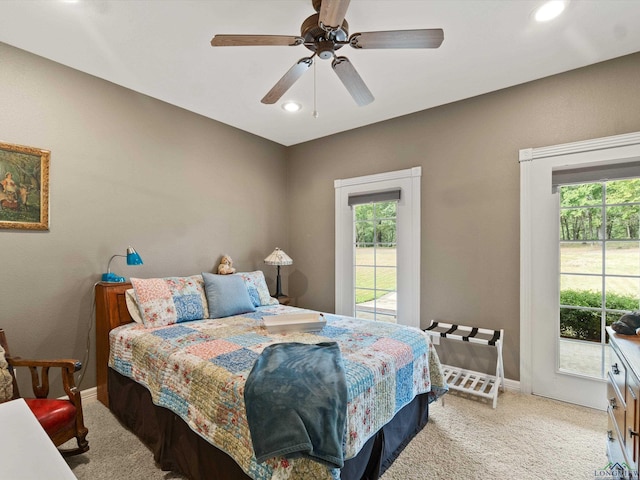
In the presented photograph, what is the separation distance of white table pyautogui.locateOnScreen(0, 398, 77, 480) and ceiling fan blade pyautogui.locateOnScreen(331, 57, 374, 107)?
208 cm

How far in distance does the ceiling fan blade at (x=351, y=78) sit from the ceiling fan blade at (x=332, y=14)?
0.21 metres

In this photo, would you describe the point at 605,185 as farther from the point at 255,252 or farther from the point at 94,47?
the point at 94,47

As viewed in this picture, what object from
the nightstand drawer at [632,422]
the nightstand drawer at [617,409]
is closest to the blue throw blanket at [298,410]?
the nightstand drawer at [632,422]

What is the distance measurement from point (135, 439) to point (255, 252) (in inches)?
92.6

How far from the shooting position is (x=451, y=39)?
86.6 inches

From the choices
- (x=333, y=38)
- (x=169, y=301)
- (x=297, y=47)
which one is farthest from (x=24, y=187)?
(x=333, y=38)

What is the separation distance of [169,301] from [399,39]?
253 centimetres

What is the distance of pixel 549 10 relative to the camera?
1.92m

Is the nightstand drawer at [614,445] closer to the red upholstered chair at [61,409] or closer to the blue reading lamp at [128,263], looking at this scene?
the red upholstered chair at [61,409]

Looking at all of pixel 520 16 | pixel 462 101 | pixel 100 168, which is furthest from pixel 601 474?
pixel 100 168

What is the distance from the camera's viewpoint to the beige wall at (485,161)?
2.50m

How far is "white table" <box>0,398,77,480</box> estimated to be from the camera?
782mm

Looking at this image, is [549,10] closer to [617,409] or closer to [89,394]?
[617,409]

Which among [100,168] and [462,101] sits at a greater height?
[462,101]
